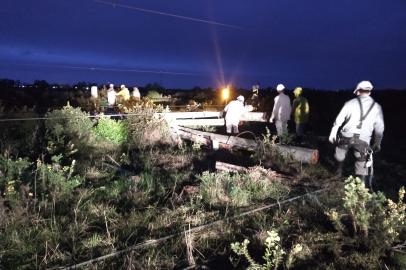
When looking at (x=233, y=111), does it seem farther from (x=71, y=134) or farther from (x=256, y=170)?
(x=256, y=170)

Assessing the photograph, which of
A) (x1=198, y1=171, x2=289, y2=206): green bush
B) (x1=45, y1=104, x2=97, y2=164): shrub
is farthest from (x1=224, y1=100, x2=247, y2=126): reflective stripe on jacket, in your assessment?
(x1=198, y1=171, x2=289, y2=206): green bush

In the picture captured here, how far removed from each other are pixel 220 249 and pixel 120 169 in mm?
4003

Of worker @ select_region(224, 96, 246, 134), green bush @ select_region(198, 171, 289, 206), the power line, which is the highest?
worker @ select_region(224, 96, 246, 134)

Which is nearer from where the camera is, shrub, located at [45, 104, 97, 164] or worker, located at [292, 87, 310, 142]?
shrub, located at [45, 104, 97, 164]

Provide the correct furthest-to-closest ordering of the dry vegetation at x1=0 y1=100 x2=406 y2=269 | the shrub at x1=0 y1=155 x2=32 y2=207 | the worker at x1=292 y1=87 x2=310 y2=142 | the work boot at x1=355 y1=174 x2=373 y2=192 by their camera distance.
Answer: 1. the worker at x1=292 y1=87 x2=310 y2=142
2. the work boot at x1=355 y1=174 x2=373 y2=192
3. the shrub at x1=0 y1=155 x2=32 y2=207
4. the dry vegetation at x1=0 y1=100 x2=406 y2=269

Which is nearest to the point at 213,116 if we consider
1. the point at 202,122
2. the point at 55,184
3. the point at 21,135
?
the point at 202,122

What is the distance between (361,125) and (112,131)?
24.1 feet

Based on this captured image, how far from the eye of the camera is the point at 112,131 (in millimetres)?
12539

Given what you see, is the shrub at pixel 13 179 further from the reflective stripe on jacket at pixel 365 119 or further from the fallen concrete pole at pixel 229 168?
the reflective stripe on jacket at pixel 365 119

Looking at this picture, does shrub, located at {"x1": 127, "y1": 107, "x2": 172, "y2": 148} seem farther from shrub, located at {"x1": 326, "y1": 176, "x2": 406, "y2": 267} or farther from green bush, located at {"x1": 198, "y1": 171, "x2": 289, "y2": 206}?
shrub, located at {"x1": 326, "y1": 176, "x2": 406, "y2": 267}

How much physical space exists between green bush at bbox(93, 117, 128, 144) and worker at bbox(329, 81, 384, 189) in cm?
678

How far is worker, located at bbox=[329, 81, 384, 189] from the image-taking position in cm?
751

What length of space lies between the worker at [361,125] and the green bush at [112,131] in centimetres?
678

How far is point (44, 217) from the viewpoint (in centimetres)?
593
